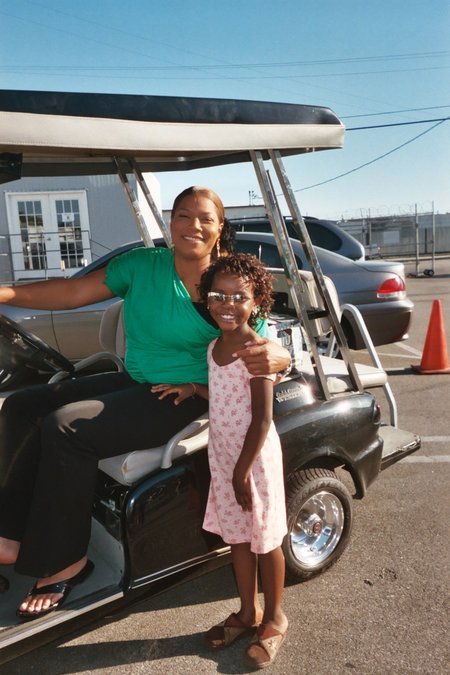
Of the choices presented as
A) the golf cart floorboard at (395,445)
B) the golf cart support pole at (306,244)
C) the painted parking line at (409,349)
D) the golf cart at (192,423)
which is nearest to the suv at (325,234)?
the painted parking line at (409,349)

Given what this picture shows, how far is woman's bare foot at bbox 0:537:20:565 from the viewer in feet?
7.37

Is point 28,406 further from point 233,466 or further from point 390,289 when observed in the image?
point 390,289

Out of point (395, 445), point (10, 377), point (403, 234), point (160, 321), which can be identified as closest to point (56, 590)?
point (160, 321)

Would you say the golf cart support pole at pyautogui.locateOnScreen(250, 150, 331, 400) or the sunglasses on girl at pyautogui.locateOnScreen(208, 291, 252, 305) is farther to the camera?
the golf cart support pole at pyautogui.locateOnScreen(250, 150, 331, 400)

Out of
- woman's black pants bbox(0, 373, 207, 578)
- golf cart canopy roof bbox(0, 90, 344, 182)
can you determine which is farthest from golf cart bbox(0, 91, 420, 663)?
woman's black pants bbox(0, 373, 207, 578)

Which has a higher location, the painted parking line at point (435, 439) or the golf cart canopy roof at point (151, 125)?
the golf cart canopy roof at point (151, 125)

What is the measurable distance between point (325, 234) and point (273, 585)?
251 inches

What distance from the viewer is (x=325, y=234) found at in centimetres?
805

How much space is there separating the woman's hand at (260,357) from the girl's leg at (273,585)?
28.3 inches

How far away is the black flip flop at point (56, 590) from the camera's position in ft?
6.64

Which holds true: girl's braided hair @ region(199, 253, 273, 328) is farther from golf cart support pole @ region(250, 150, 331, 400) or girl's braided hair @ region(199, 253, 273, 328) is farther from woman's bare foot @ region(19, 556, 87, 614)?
woman's bare foot @ region(19, 556, 87, 614)

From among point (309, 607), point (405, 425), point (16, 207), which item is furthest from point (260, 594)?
point (16, 207)

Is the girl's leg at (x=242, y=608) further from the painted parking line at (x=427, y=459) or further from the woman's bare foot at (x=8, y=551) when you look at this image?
the painted parking line at (x=427, y=459)

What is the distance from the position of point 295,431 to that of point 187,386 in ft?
1.79
